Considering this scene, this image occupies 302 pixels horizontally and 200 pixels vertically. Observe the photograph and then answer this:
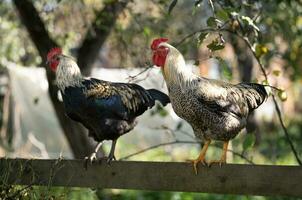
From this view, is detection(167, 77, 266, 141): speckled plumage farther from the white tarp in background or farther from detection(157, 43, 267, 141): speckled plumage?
the white tarp in background

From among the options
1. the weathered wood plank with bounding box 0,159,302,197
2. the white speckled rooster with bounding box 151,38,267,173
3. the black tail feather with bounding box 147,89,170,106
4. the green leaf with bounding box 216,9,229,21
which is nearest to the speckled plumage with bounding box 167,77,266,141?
the white speckled rooster with bounding box 151,38,267,173

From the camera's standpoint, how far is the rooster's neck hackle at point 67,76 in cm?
445

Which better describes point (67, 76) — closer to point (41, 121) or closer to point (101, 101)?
point (101, 101)

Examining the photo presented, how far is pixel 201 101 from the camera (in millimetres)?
3840

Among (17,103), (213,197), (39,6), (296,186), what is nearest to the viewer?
(296,186)

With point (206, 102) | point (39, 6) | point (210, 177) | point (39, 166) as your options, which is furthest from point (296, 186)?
point (39, 6)

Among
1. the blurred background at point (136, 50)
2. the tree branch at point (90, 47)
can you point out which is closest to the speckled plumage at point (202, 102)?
the blurred background at point (136, 50)

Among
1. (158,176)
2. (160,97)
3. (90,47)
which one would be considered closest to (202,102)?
(158,176)

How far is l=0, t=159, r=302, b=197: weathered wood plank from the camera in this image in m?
3.59

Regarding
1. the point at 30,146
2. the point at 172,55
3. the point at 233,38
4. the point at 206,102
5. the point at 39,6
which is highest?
the point at 172,55

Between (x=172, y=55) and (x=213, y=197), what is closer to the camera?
(x=172, y=55)

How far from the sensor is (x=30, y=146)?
9.96m

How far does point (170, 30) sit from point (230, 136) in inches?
145

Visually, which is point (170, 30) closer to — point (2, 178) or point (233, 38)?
point (233, 38)
